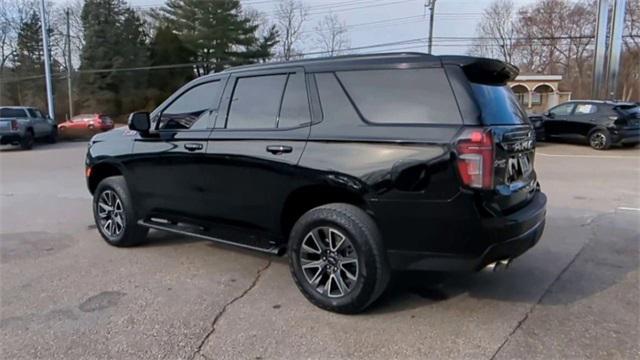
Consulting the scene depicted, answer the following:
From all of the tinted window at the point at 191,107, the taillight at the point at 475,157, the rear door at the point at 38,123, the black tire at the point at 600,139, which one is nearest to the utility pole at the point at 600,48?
the black tire at the point at 600,139

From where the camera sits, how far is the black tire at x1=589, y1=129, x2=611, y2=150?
16078 mm

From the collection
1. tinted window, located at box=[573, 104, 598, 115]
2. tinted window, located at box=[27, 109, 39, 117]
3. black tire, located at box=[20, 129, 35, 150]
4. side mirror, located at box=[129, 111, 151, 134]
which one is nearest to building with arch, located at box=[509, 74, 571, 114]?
tinted window, located at box=[573, 104, 598, 115]

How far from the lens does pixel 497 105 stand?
350 centimetres

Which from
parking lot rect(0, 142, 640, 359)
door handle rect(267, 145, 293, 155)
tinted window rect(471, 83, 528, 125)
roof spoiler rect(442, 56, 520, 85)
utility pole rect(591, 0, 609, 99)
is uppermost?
utility pole rect(591, 0, 609, 99)

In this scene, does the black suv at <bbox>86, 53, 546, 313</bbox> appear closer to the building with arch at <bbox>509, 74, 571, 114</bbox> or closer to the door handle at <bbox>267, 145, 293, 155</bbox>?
the door handle at <bbox>267, 145, 293, 155</bbox>

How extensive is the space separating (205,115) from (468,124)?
249cm

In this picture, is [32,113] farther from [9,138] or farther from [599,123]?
[599,123]

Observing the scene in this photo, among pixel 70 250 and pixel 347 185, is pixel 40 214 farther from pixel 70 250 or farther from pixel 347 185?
pixel 347 185

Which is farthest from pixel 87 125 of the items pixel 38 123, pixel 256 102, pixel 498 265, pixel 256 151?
pixel 498 265

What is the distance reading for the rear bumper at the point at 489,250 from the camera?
10.7ft

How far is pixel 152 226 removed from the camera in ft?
16.7

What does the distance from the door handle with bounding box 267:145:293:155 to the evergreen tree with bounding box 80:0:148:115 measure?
152 ft

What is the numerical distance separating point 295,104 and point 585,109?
16009mm

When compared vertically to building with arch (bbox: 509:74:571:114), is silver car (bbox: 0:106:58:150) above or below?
below
